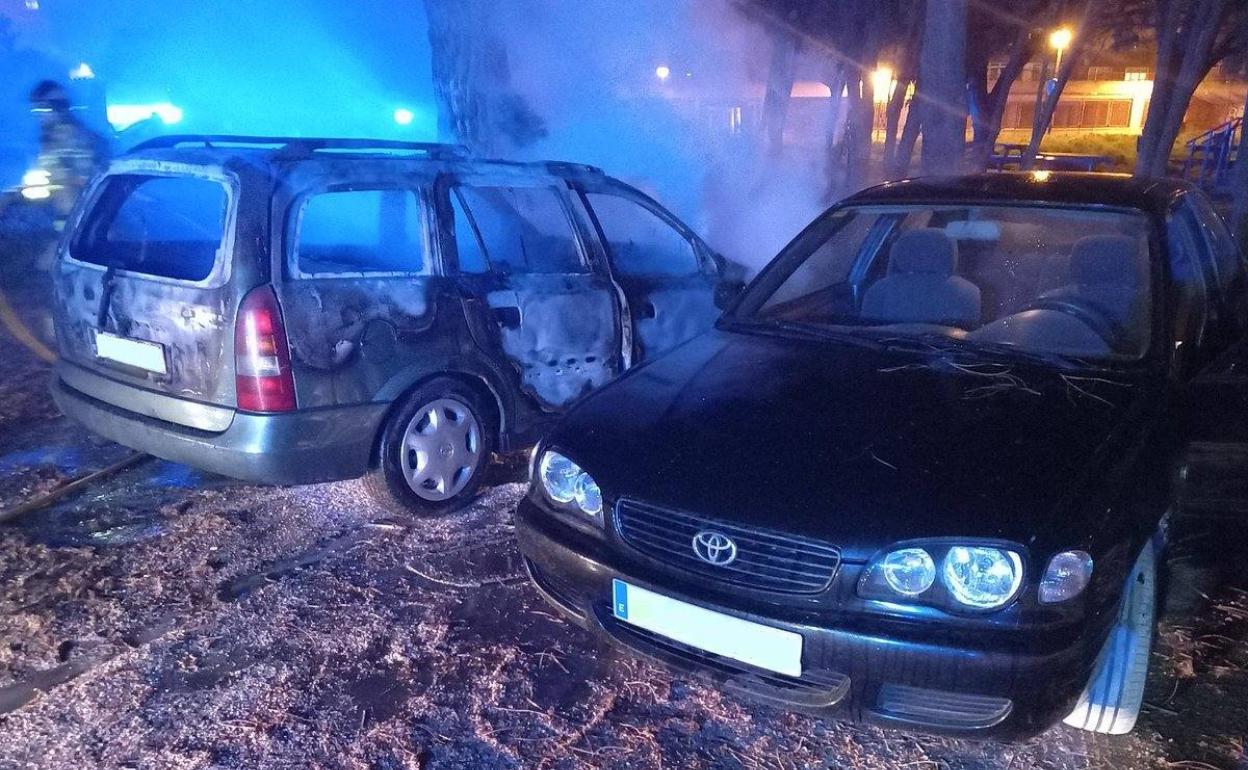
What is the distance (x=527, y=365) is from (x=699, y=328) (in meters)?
1.19

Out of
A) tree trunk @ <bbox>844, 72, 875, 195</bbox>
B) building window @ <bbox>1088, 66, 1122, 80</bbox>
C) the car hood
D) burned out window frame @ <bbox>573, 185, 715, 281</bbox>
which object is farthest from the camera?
building window @ <bbox>1088, 66, 1122, 80</bbox>

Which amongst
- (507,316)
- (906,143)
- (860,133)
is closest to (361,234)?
(507,316)

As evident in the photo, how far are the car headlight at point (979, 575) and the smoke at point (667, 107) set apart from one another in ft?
30.1

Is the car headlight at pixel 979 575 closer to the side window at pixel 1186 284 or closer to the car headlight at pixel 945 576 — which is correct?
the car headlight at pixel 945 576

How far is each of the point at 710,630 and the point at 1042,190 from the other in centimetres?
244

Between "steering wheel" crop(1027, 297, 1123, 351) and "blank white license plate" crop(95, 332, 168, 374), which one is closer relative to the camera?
"steering wheel" crop(1027, 297, 1123, 351)

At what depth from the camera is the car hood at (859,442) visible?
7.74ft

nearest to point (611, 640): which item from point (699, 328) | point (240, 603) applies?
point (240, 603)

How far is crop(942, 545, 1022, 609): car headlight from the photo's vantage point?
89.2 inches

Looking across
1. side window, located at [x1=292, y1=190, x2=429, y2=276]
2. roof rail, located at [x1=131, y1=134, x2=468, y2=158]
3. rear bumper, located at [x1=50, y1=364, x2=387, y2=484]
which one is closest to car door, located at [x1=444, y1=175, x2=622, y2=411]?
side window, located at [x1=292, y1=190, x2=429, y2=276]

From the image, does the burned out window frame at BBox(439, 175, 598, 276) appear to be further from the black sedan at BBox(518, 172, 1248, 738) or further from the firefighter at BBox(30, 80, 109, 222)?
the firefighter at BBox(30, 80, 109, 222)

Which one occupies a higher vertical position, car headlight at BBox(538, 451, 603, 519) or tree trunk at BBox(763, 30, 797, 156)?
tree trunk at BBox(763, 30, 797, 156)

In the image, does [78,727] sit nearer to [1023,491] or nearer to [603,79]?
[1023,491]

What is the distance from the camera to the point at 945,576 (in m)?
2.29
